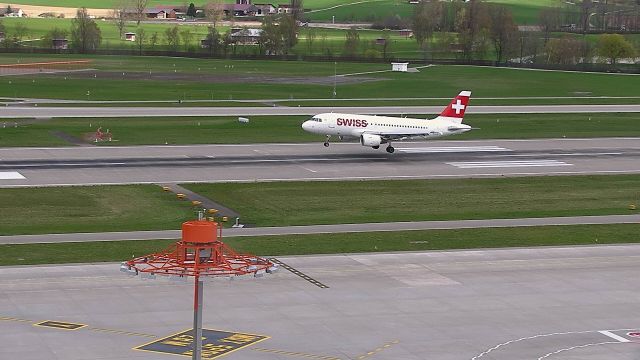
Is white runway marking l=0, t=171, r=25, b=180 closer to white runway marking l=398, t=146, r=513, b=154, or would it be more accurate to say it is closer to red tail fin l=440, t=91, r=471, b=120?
white runway marking l=398, t=146, r=513, b=154

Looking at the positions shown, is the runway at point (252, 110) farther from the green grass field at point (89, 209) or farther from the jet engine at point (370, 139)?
the green grass field at point (89, 209)

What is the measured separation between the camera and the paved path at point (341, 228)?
241 feet

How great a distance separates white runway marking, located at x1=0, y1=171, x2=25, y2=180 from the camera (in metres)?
96.1

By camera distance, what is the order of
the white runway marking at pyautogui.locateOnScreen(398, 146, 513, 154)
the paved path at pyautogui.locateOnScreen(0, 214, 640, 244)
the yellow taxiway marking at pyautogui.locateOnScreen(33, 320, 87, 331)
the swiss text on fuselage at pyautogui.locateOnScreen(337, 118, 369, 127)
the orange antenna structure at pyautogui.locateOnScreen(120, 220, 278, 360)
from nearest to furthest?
the orange antenna structure at pyautogui.locateOnScreen(120, 220, 278, 360)
the yellow taxiway marking at pyautogui.locateOnScreen(33, 320, 87, 331)
the paved path at pyautogui.locateOnScreen(0, 214, 640, 244)
the swiss text on fuselage at pyautogui.locateOnScreen(337, 118, 369, 127)
the white runway marking at pyautogui.locateOnScreen(398, 146, 513, 154)

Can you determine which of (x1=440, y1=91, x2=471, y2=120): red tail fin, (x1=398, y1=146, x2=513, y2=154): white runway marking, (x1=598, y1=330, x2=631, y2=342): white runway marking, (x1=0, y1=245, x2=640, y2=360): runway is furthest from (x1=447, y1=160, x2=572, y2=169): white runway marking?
(x1=598, y1=330, x2=631, y2=342): white runway marking

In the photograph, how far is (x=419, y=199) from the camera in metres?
91.9

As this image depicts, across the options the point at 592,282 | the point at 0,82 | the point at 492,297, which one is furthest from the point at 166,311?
the point at 0,82

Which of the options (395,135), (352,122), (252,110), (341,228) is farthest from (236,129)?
(341,228)

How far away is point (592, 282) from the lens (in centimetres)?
6544

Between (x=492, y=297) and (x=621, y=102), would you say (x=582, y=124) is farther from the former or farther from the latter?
(x=492, y=297)

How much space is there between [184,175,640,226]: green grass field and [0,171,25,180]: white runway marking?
14.7 meters

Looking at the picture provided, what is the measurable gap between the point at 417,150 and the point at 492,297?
202 ft

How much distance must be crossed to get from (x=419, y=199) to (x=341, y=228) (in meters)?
14.1

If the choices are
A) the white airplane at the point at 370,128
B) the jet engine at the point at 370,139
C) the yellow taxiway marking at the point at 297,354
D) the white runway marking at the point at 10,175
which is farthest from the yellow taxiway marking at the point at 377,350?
the white airplane at the point at 370,128
